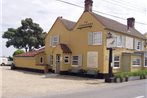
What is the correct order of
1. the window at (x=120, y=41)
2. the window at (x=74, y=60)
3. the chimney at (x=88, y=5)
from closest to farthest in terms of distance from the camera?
the window at (x=120, y=41), the chimney at (x=88, y=5), the window at (x=74, y=60)

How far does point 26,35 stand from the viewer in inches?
2427

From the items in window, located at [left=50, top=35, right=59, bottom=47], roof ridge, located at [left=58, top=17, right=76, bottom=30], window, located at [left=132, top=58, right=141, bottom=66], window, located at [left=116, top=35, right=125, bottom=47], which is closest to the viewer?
window, located at [left=116, top=35, right=125, bottom=47]

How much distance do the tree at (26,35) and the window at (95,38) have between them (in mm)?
30584

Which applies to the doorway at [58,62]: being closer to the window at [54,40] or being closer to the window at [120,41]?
the window at [54,40]

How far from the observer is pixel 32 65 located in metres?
39.6

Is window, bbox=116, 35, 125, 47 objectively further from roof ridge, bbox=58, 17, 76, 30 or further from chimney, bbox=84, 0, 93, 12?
roof ridge, bbox=58, 17, 76, 30

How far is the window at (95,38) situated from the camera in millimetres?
30889

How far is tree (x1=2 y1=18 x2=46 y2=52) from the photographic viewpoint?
61.3 m

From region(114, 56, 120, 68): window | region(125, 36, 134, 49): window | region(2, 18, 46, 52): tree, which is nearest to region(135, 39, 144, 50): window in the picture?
region(125, 36, 134, 49): window

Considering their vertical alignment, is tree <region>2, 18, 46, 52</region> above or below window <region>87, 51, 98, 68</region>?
above

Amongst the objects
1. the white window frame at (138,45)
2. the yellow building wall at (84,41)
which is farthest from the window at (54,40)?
the white window frame at (138,45)

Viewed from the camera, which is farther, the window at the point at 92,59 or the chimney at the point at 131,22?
the chimney at the point at 131,22

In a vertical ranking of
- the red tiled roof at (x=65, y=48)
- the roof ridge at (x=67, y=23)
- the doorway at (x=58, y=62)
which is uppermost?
the roof ridge at (x=67, y=23)

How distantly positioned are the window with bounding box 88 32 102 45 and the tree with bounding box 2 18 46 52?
30584 millimetres
